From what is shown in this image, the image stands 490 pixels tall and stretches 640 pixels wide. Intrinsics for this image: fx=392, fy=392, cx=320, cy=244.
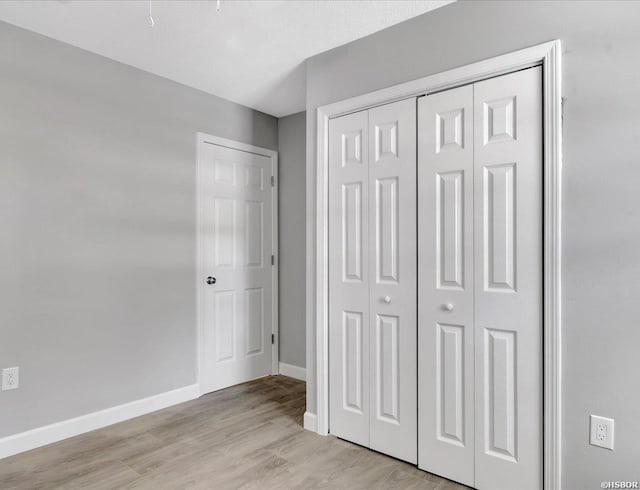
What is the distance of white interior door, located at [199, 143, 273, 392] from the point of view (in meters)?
3.35

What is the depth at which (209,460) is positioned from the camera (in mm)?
2248

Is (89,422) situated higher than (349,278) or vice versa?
(349,278)

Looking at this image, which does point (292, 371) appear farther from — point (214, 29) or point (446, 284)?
point (214, 29)

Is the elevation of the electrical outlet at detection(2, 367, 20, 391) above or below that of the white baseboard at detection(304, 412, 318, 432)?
above

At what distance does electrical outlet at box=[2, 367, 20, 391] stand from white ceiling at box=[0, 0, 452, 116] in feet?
6.70

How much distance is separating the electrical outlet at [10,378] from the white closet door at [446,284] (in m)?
2.34

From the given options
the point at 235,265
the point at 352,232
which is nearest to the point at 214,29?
the point at 352,232

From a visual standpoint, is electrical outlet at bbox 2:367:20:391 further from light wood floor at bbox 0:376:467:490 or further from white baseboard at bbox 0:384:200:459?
light wood floor at bbox 0:376:467:490

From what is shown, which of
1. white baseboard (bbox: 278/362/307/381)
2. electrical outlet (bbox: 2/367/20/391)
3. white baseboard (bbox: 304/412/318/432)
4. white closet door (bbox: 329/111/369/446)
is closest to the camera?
electrical outlet (bbox: 2/367/20/391)

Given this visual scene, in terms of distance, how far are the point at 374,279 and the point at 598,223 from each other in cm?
115

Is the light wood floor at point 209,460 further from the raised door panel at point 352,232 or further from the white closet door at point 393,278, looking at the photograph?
the raised door panel at point 352,232

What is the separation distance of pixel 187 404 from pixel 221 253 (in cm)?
125

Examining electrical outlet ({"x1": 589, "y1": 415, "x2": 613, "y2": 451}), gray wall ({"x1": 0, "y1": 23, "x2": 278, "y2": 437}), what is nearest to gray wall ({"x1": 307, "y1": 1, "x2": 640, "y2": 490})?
electrical outlet ({"x1": 589, "y1": 415, "x2": 613, "y2": 451})

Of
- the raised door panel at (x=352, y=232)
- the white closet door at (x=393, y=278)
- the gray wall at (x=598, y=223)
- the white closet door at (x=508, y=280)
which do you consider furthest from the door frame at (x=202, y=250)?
the gray wall at (x=598, y=223)
